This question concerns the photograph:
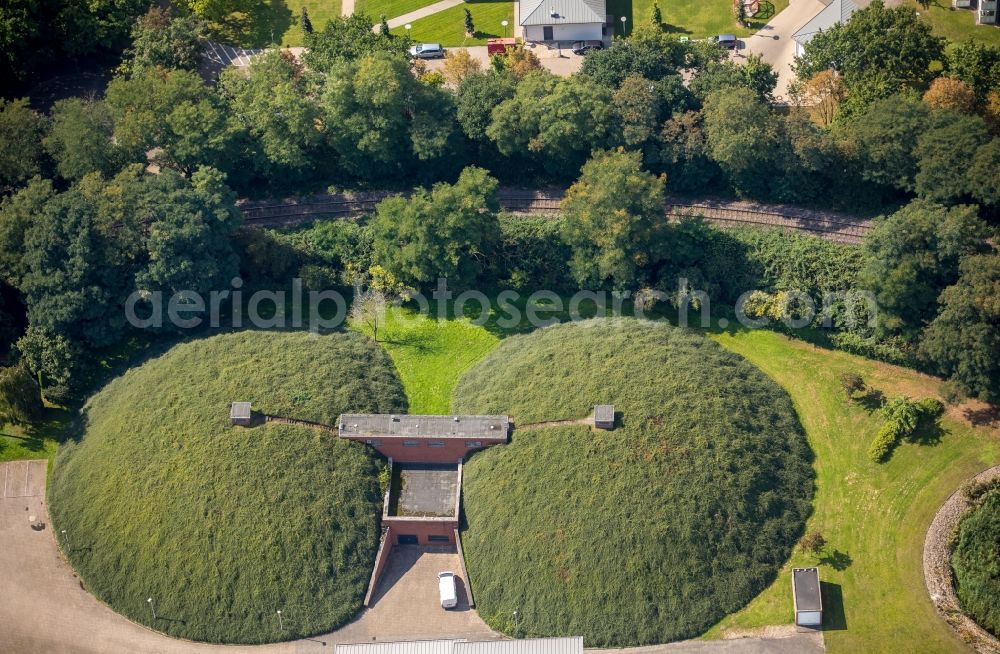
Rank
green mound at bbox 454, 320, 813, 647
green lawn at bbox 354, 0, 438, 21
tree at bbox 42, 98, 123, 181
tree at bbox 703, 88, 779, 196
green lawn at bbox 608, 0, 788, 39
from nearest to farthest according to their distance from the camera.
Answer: green mound at bbox 454, 320, 813, 647 < tree at bbox 703, 88, 779, 196 < tree at bbox 42, 98, 123, 181 < green lawn at bbox 608, 0, 788, 39 < green lawn at bbox 354, 0, 438, 21

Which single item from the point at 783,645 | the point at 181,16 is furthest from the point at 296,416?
the point at 181,16

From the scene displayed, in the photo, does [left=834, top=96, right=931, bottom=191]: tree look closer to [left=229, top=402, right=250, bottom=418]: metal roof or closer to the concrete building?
the concrete building

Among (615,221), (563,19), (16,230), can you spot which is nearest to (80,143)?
(16,230)

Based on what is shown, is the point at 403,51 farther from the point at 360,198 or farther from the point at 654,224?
the point at 654,224

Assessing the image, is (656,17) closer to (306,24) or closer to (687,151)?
(687,151)

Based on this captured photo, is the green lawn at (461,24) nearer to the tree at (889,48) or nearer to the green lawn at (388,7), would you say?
the green lawn at (388,7)

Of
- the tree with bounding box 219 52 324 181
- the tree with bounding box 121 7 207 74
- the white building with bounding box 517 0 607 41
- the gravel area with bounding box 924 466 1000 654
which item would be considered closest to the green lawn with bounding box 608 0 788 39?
the white building with bounding box 517 0 607 41
